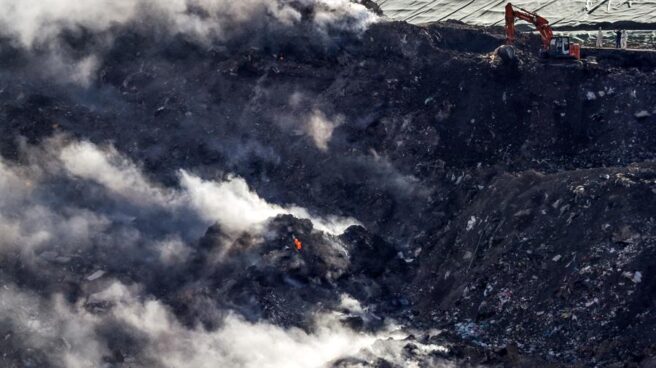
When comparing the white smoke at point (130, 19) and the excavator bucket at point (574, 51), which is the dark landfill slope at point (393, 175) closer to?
the white smoke at point (130, 19)

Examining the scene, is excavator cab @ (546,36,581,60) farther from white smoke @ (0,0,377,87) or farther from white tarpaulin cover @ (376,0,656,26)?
white smoke @ (0,0,377,87)

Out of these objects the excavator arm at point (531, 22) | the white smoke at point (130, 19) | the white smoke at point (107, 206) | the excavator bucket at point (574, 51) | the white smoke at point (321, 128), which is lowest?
the white smoke at point (107, 206)

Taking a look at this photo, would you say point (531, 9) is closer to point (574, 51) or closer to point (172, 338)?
point (574, 51)

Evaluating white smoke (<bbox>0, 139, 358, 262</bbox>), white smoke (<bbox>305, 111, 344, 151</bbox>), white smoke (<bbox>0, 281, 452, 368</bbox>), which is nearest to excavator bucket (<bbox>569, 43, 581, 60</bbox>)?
white smoke (<bbox>305, 111, 344, 151</bbox>)

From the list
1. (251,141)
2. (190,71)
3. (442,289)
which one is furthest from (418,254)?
(190,71)

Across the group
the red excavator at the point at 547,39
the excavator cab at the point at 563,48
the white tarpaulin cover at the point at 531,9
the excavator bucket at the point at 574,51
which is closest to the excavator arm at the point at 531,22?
the red excavator at the point at 547,39

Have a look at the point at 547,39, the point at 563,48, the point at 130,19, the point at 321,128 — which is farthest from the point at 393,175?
the point at 130,19
